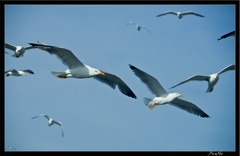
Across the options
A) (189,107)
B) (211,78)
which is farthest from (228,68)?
(189,107)

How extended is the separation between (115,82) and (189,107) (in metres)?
1.72

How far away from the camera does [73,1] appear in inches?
229

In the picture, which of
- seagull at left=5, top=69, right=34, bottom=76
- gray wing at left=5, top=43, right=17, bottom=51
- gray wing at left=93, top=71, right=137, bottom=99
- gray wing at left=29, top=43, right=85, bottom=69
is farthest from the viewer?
seagull at left=5, top=69, right=34, bottom=76

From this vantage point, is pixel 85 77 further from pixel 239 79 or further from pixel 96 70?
pixel 239 79

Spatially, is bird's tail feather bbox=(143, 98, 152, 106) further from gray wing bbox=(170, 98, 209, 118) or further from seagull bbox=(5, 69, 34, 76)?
seagull bbox=(5, 69, 34, 76)

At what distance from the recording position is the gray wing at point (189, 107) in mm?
7887

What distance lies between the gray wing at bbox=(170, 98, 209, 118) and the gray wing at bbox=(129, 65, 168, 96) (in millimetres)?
524

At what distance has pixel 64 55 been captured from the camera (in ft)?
20.8

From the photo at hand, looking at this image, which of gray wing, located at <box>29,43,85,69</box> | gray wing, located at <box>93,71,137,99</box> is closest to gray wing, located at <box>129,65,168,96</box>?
gray wing, located at <box>93,71,137,99</box>

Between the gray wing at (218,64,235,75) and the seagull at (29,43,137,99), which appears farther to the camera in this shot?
the gray wing at (218,64,235,75)

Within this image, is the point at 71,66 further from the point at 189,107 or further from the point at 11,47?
the point at 189,107

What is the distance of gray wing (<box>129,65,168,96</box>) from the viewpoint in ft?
23.9

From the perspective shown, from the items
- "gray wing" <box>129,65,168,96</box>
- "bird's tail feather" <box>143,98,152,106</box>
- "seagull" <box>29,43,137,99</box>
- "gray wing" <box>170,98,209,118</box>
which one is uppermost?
"seagull" <box>29,43,137,99</box>
